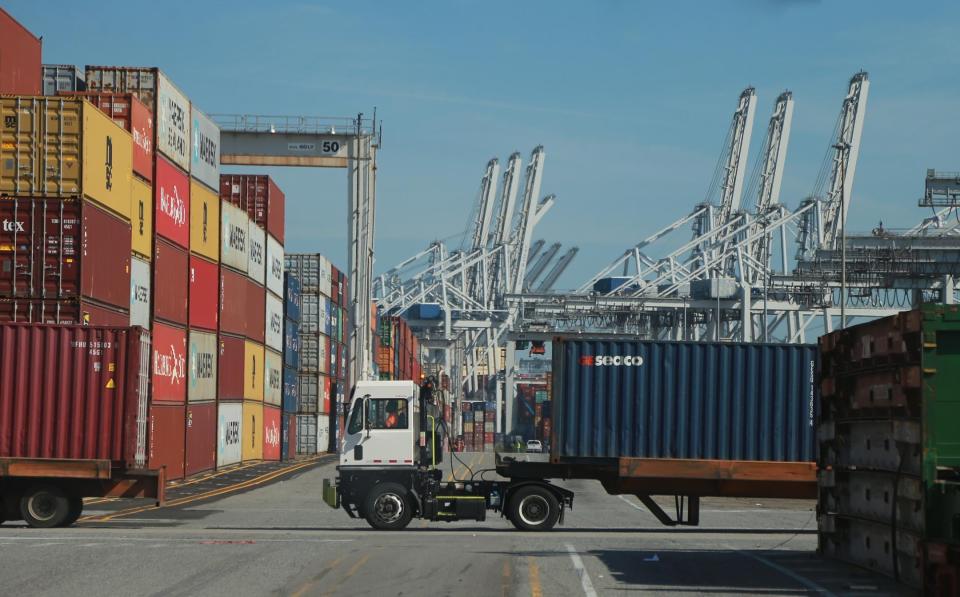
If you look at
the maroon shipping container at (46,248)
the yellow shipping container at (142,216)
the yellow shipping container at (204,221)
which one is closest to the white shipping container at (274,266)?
the yellow shipping container at (204,221)

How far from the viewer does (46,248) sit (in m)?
32.1

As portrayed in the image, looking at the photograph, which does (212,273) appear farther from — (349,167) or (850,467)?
(850,467)

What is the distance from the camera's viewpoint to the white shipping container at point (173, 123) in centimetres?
4347

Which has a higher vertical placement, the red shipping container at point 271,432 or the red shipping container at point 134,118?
the red shipping container at point 134,118

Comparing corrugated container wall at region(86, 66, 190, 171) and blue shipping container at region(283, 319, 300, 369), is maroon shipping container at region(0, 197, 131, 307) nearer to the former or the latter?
corrugated container wall at region(86, 66, 190, 171)

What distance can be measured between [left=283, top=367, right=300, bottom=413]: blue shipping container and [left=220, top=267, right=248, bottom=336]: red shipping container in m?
13.7

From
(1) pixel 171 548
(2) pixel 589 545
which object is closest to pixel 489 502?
(2) pixel 589 545

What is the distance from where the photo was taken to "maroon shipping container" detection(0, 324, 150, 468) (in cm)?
2502

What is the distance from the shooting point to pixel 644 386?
26250 mm

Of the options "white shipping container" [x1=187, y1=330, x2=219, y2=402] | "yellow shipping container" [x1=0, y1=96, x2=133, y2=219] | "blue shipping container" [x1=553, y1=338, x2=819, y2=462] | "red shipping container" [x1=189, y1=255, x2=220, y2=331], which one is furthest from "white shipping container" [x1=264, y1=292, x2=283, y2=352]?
"blue shipping container" [x1=553, y1=338, x2=819, y2=462]

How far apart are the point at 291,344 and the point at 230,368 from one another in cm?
1860

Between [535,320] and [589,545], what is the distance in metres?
97.2

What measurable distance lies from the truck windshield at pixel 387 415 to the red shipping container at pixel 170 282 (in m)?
17.2

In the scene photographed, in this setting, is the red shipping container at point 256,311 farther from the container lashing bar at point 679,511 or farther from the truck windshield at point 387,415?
the container lashing bar at point 679,511
